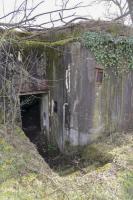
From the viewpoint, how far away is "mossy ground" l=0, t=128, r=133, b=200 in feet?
14.4

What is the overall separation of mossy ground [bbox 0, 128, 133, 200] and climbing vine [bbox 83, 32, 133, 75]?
2.27 metres

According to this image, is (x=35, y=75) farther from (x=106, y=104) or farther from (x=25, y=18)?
(x=25, y=18)

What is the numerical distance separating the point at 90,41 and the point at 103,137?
8.49 ft

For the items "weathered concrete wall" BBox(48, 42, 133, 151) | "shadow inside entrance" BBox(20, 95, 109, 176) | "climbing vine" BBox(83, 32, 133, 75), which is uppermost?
"climbing vine" BBox(83, 32, 133, 75)

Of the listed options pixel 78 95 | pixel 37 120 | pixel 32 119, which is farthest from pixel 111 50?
pixel 32 119

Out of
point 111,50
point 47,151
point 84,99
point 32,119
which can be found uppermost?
point 111,50

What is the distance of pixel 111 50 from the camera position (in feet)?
23.6

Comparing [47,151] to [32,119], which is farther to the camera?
[32,119]

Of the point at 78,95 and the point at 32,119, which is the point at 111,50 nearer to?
the point at 78,95

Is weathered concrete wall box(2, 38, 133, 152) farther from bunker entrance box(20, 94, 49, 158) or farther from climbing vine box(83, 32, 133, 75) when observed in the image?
bunker entrance box(20, 94, 49, 158)

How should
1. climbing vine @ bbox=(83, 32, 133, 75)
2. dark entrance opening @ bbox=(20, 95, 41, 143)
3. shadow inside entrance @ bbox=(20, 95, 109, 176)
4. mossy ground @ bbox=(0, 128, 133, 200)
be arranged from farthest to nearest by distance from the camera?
1. dark entrance opening @ bbox=(20, 95, 41, 143)
2. climbing vine @ bbox=(83, 32, 133, 75)
3. shadow inside entrance @ bbox=(20, 95, 109, 176)
4. mossy ground @ bbox=(0, 128, 133, 200)

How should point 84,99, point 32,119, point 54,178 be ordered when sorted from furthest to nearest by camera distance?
point 32,119 < point 84,99 < point 54,178

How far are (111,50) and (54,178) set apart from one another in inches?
152

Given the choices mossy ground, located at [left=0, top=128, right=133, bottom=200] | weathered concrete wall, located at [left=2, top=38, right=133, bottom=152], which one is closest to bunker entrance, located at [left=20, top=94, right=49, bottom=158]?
weathered concrete wall, located at [left=2, top=38, right=133, bottom=152]
